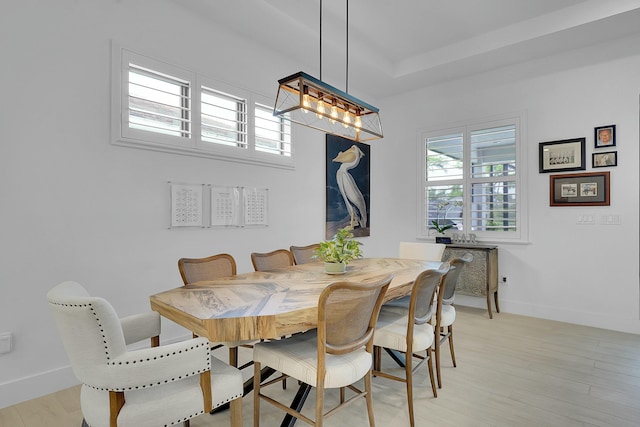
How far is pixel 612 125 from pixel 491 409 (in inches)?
133

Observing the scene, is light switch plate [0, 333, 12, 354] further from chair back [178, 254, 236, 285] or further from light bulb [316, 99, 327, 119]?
light bulb [316, 99, 327, 119]

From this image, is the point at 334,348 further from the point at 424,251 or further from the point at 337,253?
the point at 424,251

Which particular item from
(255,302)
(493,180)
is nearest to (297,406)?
(255,302)

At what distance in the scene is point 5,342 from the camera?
2.18m

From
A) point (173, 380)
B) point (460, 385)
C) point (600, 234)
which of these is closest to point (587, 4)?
point (600, 234)

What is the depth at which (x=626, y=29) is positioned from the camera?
3.45 metres

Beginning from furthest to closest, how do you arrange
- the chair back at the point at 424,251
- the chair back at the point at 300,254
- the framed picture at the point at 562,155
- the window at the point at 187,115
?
the framed picture at the point at 562,155 → the chair back at the point at 424,251 → the chair back at the point at 300,254 → the window at the point at 187,115

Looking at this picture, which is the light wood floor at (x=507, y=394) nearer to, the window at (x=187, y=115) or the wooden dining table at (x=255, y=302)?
the wooden dining table at (x=255, y=302)

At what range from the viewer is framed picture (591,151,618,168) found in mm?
3635

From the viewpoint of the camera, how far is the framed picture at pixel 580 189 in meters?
3.70

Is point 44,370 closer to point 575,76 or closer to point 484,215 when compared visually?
point 484,215

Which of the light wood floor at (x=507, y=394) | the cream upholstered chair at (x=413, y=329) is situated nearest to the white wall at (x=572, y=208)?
the light wood floor at (x=507, y=394)

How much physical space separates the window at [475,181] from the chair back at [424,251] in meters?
1.33

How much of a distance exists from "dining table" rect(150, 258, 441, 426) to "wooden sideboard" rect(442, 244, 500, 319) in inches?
74.6
